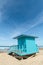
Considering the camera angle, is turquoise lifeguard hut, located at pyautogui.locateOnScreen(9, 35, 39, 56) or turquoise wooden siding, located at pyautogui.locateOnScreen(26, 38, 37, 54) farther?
turquoise wooden siding, located at pyautogui.locateOnScreen(26, 38, 37, 54)

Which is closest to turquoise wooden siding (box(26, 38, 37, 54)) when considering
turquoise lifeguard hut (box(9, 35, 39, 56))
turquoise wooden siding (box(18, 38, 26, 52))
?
turquoise lifeguard hut (box(9, 35, 39, 56))

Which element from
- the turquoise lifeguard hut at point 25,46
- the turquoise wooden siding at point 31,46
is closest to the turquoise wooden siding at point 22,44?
the turquoise lifeguard hut at point 25,46

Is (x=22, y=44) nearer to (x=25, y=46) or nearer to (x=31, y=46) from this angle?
(x=25, y=46)

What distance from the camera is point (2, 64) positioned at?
532 inches

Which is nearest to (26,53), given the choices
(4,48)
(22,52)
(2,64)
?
(22,52)

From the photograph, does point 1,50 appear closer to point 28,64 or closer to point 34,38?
point 34,38

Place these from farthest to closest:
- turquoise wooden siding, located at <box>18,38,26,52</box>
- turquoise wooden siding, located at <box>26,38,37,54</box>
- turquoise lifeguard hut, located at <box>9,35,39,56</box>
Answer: turquoise wooden siding, located at <box>18,38,26,52</box>
turquoise wooden siding, located at <box>26,38,37,54</box>
turquoise lifeguard hut, located at <box>9,35,39,56</box>

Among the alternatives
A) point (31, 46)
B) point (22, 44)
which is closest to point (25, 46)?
point (22, 44)

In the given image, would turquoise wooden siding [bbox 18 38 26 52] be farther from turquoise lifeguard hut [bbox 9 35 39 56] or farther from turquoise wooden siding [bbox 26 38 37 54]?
turquoise wooden siding [bbox 26 38 37 54]

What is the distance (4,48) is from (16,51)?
9177 millimetres

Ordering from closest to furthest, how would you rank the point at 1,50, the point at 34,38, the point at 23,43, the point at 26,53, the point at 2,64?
the point at 2,64
the point at 26,53
the point at 23,43
the point at 34,38
the point at 1,50

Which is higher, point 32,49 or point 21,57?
point 32,49

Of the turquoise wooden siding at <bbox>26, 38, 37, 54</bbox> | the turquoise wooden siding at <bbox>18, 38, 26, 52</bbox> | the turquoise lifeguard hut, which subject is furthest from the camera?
the turquoise wooden siding at <bbox>18, 38, 26, 52</bbox>

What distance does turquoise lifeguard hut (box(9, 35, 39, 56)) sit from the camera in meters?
18.0
